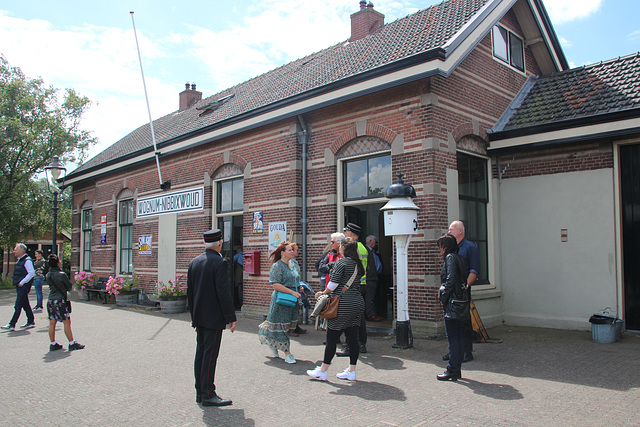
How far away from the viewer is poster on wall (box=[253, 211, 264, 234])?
1158 cm

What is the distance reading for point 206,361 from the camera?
517 centimetres

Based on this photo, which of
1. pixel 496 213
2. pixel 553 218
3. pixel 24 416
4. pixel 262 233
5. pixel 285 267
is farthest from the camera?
pixel 262 233

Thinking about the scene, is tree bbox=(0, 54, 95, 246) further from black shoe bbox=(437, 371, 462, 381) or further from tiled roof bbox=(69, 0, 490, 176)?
black shoe bbox=(437, 371, 462, 381)

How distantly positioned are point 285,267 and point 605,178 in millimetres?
6043

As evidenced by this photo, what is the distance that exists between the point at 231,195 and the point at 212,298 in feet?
26.0

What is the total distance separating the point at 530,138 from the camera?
9.59 m

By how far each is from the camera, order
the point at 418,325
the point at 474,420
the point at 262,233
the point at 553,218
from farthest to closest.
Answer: the point at 262,233 < the point at 553,218 < the point at 418,325 < the point at 474,420

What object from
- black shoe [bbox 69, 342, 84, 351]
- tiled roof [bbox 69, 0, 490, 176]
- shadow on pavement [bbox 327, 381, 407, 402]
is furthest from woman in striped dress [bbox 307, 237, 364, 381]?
black shoe [bbox 69, 342, 84, 351]

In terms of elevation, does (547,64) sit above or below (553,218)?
above

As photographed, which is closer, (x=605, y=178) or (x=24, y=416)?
(x=24, y=416)

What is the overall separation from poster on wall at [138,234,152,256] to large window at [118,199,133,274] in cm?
113

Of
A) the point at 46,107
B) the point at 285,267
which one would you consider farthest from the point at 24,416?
the point at 46,107

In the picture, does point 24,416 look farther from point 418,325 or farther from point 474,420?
point 418,325

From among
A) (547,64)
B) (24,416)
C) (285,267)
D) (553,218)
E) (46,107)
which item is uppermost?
(46,107)
